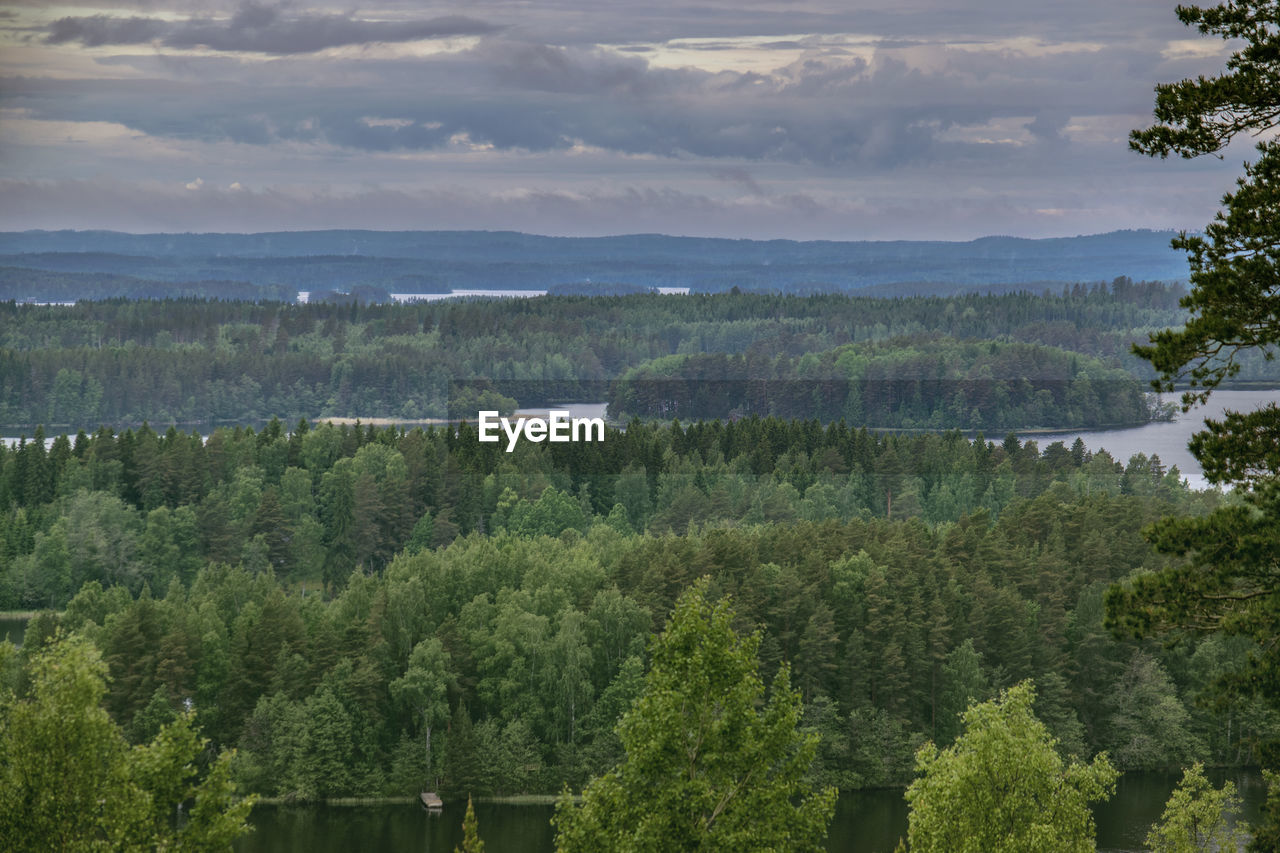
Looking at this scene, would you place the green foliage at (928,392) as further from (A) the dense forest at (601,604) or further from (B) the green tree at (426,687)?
(B) the green tree at (426,687)

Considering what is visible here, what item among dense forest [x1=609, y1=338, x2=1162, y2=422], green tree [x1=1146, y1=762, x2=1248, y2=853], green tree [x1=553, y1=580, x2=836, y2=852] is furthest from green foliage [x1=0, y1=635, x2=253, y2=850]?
dense forest [x1=609, y1=338, x2=1162, y2=422]

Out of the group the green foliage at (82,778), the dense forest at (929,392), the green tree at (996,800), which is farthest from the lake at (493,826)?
the dense forest at (929,392)

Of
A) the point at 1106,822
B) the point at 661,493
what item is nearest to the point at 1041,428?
the point at 661,493

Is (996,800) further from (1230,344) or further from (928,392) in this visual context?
(928,392)

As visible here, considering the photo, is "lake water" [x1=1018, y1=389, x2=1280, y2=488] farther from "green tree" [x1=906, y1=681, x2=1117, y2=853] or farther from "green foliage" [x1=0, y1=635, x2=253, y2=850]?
"green foliage" [x1=0, y1=635, x2=253, y2=850]

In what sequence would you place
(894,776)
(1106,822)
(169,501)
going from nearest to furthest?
(1106,822) → (894,776) → (169,501)

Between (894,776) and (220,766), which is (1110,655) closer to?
(894,776)
